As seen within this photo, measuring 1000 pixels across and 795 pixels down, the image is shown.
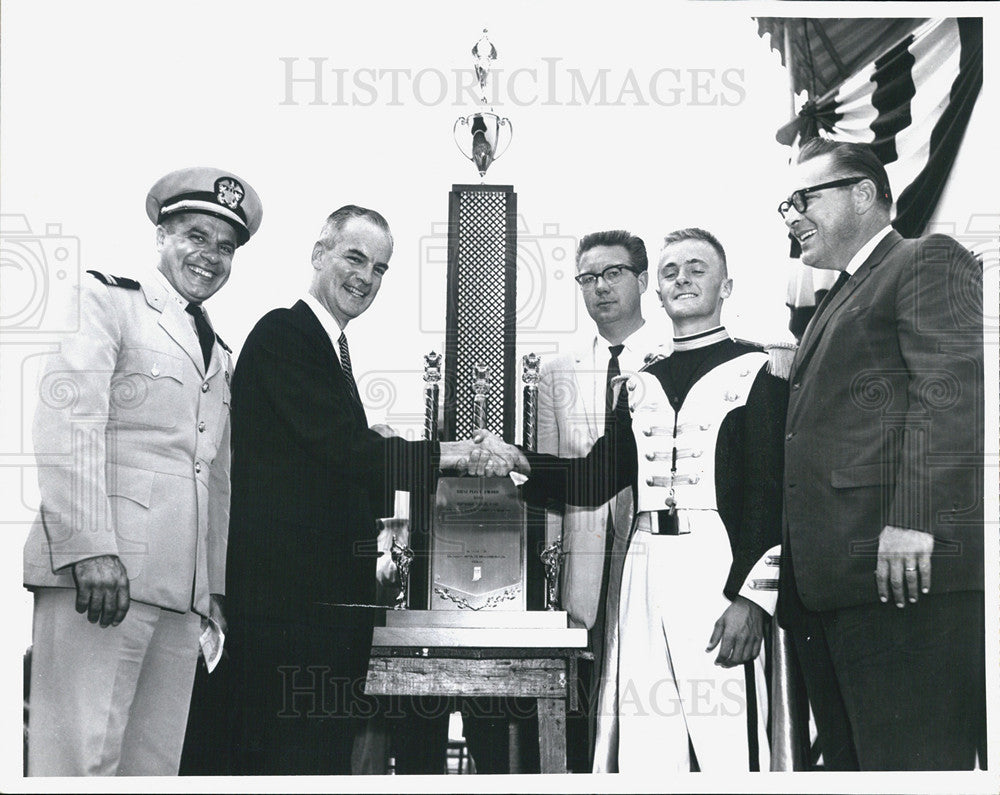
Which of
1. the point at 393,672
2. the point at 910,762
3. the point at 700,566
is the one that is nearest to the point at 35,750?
the point at 393,672

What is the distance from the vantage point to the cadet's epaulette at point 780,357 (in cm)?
412

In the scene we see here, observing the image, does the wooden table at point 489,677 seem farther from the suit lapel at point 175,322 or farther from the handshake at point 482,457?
the suit lapel at point 175,322

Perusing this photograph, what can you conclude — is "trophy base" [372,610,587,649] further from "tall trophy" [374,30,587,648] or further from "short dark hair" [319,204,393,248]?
"short dark hair" [319,204,393,248]

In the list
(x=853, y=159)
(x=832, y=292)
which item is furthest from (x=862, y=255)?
(x=853, y=159)

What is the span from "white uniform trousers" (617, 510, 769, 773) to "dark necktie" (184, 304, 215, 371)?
170cm

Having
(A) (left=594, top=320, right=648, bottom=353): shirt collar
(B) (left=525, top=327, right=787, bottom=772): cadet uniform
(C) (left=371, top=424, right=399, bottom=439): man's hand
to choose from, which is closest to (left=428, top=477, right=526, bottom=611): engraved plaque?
(B) (left=525, top=327, right=787, bottom=772): cadet uniform

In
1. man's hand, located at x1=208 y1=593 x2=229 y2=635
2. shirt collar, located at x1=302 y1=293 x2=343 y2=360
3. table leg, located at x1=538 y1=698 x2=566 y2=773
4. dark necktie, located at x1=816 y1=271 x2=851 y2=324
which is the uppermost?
dark necktie, located at x1=816 y1=271 x2=851 y2=324

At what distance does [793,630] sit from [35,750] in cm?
265

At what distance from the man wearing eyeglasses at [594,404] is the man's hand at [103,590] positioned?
148cm

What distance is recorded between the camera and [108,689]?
12.4 feet

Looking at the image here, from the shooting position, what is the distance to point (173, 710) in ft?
12.8

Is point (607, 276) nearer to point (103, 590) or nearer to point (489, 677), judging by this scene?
point (489, 677)

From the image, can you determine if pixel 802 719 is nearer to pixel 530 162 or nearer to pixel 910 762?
pixel 910 762

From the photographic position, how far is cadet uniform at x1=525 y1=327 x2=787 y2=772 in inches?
157
